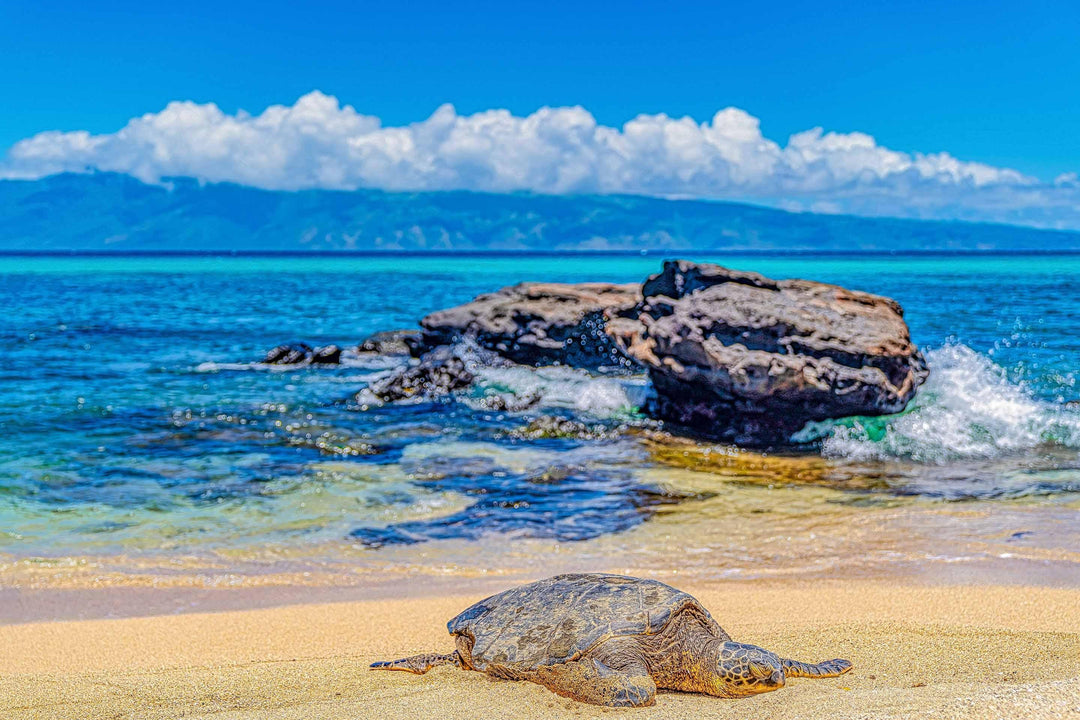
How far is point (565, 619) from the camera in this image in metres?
5.21

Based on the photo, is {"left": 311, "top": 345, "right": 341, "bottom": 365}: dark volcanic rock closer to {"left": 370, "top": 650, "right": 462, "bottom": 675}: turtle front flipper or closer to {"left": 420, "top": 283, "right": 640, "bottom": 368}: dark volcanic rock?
{"left": 420, "top": 283, "right": 640, "bottom": 368}: dark volcanic rock

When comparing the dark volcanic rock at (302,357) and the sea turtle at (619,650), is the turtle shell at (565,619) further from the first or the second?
the dark volcanic rock at (302,357)

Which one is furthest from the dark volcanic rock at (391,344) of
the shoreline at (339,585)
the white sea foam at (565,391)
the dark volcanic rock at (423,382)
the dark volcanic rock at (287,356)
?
the shoreline at (339,585)

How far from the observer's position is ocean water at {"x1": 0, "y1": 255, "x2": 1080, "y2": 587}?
361 inches

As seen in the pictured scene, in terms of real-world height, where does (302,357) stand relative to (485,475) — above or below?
Result: above

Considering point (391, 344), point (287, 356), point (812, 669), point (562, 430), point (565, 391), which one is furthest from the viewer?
point (391, 344)

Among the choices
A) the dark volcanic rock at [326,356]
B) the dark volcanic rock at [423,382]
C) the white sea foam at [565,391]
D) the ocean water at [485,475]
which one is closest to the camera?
→ the ocean water at [485,475]

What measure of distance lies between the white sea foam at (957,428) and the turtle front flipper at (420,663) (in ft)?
28.7

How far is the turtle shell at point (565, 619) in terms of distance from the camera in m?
5.05

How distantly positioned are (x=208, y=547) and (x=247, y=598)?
1619 millimetres

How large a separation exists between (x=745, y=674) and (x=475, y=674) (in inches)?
64.4

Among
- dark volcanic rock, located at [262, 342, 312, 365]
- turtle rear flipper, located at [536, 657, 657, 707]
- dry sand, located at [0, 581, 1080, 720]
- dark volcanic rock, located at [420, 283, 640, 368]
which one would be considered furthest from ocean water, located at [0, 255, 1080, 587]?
turtle rear flipper, located at [536, 657, 657, 707]

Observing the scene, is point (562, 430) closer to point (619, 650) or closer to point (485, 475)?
point (485, 475)

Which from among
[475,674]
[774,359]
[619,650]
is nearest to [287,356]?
[774,359]
